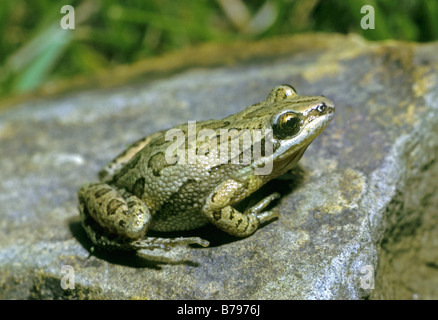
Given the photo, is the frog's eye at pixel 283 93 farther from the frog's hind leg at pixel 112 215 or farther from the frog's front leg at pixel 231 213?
the frog's hind leg at pixel 112 215

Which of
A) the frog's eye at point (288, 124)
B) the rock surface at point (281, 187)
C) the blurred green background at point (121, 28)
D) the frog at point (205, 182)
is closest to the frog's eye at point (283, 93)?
the frog at point (205, 182)

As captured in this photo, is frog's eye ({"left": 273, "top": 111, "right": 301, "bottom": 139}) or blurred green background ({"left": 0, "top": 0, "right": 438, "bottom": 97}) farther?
blurred green background ({"left": 0, "top": 0, "right": 438, "bottom": 97})

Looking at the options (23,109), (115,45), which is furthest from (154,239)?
(115,45)

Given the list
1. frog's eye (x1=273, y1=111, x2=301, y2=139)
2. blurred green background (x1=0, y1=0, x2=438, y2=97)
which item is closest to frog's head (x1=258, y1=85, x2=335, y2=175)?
Answer: frog's eye (x1=273, y1=111, x2=301, y2=139)

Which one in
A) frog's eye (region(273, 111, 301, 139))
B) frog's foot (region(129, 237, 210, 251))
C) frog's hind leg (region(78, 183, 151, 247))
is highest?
frog's eye (region(273, 111, 301, 139))

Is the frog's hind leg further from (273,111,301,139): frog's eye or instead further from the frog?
(273,111,301,139): frog's eye

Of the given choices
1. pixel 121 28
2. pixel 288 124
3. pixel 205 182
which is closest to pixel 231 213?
pixel 205 182

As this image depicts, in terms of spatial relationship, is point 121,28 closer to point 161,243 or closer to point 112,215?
point 112,215
